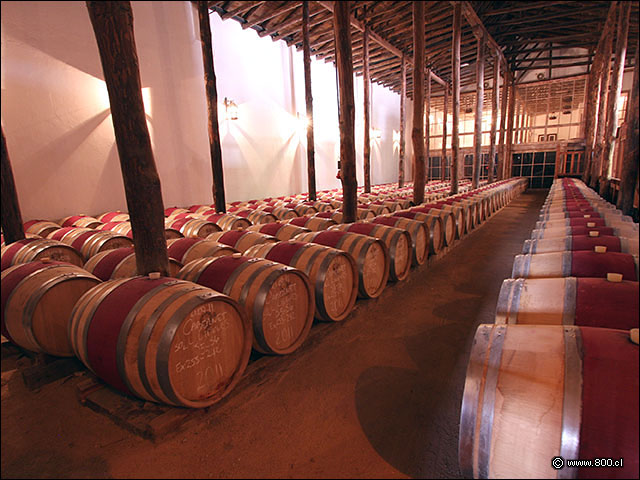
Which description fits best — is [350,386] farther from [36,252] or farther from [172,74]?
[172,74]

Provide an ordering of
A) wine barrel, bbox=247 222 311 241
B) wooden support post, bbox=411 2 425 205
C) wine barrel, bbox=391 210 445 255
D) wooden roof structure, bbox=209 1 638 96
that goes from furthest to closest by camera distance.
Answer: wooden roof structure, bbox=209 1 638 96, wooden support post, bbox=411 2 425 205, wine barrel, bbox=391 210 445 255, wine barrel, bbox=247 222 311 241

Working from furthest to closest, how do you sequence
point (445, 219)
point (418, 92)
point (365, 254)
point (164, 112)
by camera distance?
point (164, 112) < point (418, 92) < point (445, 219) < point (365, 254)

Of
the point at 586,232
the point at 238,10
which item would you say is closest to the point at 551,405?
the point at 586,232

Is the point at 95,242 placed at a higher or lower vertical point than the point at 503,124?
lower

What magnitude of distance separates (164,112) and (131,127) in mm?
7974

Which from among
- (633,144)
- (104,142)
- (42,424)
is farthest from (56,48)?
(633,144)

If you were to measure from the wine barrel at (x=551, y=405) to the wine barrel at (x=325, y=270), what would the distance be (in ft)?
5.89

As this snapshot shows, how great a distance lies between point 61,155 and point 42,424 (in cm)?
625

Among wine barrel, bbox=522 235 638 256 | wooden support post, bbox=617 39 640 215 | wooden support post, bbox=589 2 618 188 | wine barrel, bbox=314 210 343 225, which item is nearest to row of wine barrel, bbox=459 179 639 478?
wine barrel, bbox=522 235 638 256

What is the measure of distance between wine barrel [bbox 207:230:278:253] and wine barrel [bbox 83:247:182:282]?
35.1 inches

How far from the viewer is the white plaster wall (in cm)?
523

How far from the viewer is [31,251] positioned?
128 inches

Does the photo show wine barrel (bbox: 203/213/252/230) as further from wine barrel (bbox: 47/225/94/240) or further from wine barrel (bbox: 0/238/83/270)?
wine barrel (bbox: 0/238/83/270)

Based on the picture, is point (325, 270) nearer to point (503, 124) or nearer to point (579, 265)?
point (579, 265)
